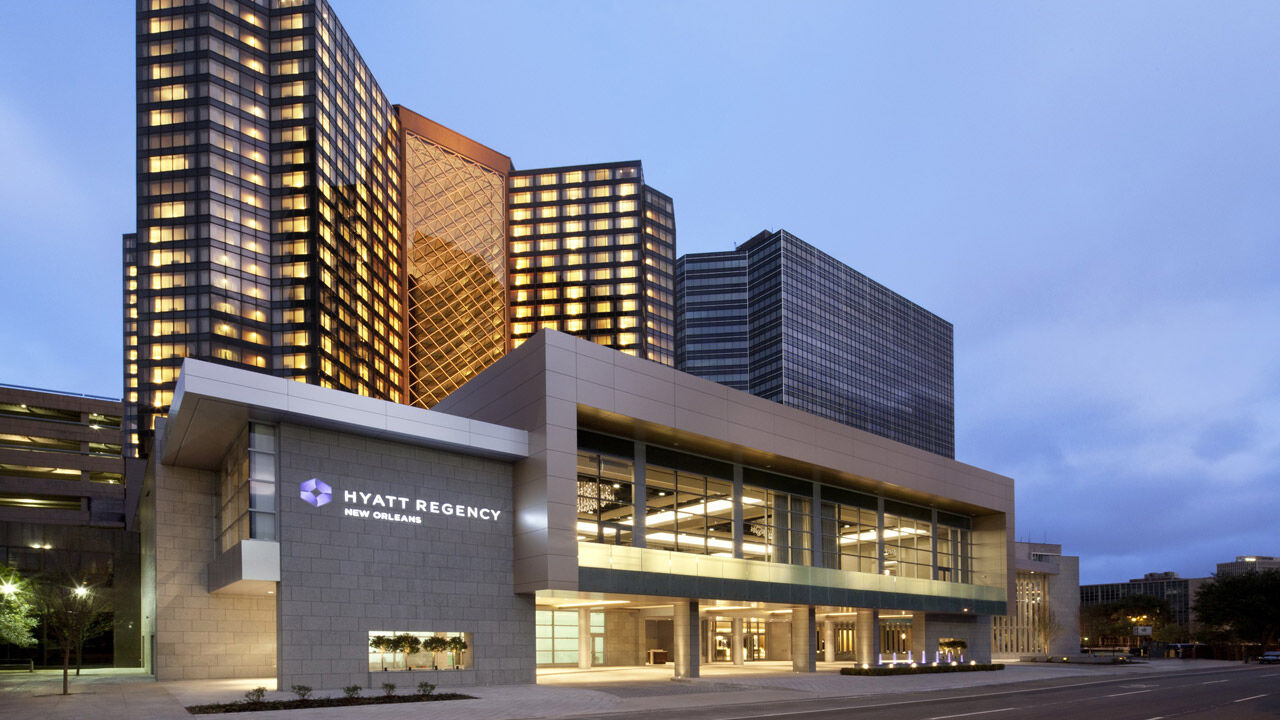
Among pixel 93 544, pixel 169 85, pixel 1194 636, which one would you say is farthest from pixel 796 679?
pixel 169 85

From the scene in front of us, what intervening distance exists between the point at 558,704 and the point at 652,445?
16.5 meters

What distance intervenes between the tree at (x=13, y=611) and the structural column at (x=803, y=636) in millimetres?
34649

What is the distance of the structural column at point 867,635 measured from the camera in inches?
Result: 2103

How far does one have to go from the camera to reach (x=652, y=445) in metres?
41.8

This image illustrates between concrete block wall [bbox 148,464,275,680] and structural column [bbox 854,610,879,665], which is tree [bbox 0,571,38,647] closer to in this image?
concrete block wall [bbox 148,464,275,680]

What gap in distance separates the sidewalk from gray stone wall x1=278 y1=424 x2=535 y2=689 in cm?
157

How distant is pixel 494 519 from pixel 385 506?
484 cm

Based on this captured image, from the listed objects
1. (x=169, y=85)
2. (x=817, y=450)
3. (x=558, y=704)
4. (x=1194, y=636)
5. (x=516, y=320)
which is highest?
(x=169, y=85)

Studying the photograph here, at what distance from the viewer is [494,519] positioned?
36.6m

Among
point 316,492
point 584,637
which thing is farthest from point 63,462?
point 316,492

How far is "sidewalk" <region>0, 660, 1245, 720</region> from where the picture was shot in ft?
77.4

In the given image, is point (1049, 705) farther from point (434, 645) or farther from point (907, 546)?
point (907, 546)

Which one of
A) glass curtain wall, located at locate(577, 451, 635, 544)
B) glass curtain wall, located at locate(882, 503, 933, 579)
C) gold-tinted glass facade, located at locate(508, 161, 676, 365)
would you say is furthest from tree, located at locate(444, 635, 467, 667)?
gold-tinted glass facade, located at locate(508, 161, 676, 365)

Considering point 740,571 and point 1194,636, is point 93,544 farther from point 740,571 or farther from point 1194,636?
point 1194,636
